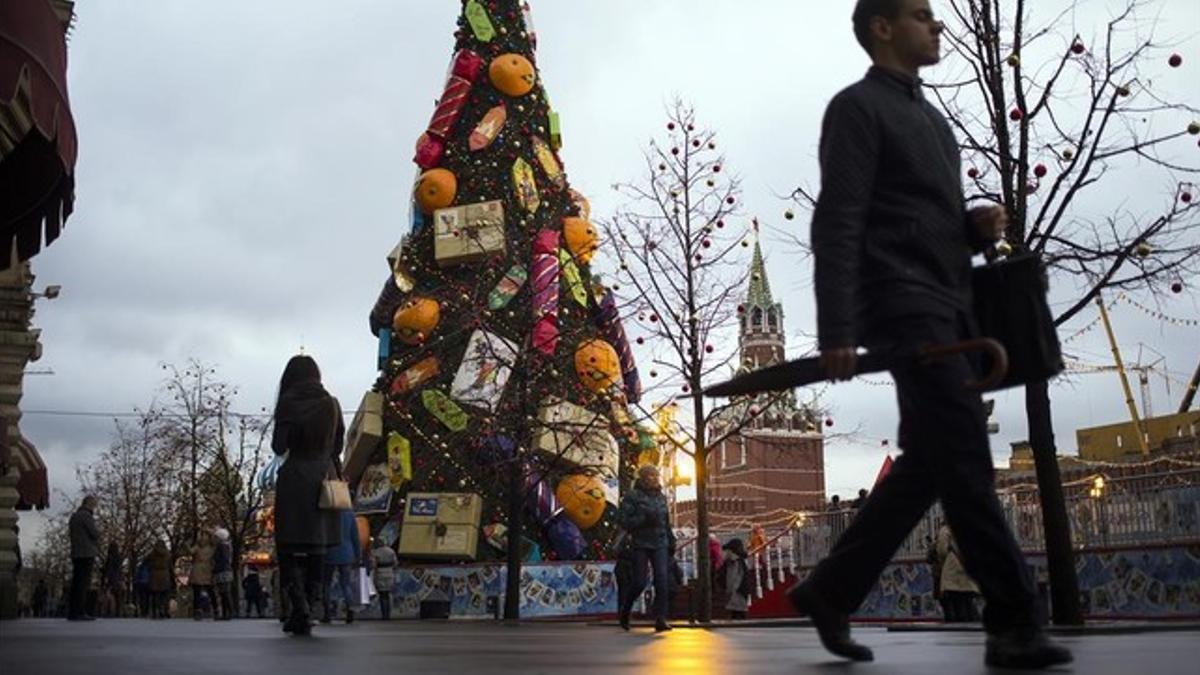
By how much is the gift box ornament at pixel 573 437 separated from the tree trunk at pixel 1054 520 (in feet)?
43.4

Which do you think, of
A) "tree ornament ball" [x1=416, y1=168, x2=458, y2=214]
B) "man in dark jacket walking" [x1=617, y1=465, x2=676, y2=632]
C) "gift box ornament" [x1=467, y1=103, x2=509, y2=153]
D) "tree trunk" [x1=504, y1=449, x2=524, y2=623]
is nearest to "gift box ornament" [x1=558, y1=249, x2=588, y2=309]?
"tree ornament ball" [x1=416, y1=168, x2=458, y2=214]

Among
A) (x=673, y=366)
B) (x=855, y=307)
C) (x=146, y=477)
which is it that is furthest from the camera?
(x=146, y=477)

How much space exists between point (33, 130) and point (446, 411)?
21.9 meters

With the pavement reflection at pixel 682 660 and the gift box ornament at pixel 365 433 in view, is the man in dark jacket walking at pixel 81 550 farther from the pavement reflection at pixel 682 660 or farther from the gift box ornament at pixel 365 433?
the pavement reflection at pixel 682 660

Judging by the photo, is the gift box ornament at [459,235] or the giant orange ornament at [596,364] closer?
the giant orange ornament at [596,364]

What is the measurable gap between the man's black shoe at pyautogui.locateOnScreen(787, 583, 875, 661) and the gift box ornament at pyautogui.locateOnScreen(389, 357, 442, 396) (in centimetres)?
2827

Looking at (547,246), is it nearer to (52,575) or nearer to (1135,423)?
(1135,423)

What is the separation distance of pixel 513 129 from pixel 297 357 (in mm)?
26429

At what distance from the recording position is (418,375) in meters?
32.1

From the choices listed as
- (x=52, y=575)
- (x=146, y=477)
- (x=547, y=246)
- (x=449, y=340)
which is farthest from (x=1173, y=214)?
(x=52, y=575)

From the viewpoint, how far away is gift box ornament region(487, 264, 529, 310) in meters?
31.2

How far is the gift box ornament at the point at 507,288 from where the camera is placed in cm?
3117

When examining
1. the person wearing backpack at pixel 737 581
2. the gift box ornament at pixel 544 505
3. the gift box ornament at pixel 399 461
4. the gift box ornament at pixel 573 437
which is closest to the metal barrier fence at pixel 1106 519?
the person wearing backpack at pixel 737 581

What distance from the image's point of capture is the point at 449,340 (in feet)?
Result: 102
